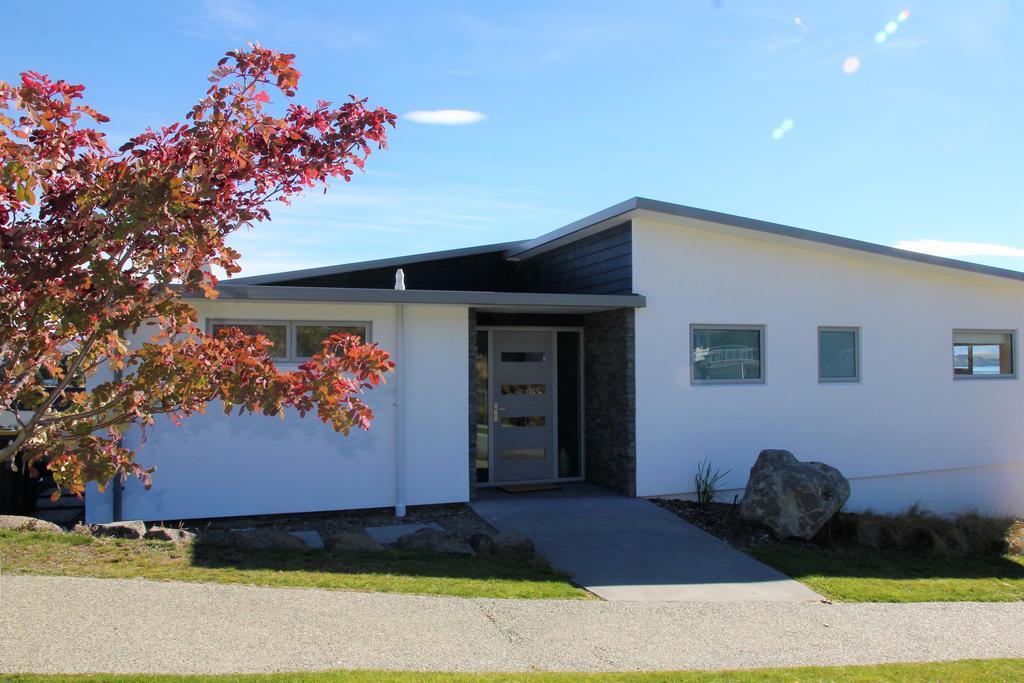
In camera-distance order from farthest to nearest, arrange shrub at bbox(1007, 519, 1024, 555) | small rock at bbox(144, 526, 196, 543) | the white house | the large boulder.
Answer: shrub at bbox(1007, 519, 1024, 555)
the white house
the large boulder
small rock at bbox(144, 526, 196, 543)

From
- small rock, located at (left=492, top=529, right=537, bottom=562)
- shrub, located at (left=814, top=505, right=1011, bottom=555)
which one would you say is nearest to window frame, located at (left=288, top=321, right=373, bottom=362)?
small rock, located at (left=492, top=529, right=537, bottom=562)

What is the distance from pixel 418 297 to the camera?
955 cm

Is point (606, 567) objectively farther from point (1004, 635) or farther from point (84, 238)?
point (84, 238)

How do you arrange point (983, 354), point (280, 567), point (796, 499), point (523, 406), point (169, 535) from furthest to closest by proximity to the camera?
A: point (983, 354) < point (523, 406) < point (796, 499) < point (169, 535) < point (280, 567)

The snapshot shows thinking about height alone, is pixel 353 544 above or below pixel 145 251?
below

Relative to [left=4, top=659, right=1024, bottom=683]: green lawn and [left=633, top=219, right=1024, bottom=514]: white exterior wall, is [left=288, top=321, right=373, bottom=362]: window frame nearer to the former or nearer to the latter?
[left=633, top=219, right=1024, bottom=514]: white exterior wall

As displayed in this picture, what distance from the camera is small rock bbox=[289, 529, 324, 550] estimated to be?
8266 millimetres

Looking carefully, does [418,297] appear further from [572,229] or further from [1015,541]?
[1015,541]

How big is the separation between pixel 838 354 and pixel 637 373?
3624 millimetres

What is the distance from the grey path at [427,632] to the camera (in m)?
5.23

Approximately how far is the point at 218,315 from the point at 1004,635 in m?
8.17

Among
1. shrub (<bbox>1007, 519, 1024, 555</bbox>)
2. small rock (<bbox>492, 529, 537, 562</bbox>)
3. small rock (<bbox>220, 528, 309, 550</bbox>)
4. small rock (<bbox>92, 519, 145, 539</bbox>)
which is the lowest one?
shrub (<bbox>1007, 519, 1024, 555</bbox>)

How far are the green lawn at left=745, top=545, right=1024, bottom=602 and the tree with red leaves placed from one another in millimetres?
5953

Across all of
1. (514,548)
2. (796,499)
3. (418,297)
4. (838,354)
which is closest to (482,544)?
(514,548)
